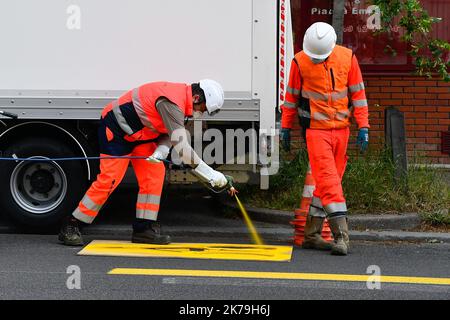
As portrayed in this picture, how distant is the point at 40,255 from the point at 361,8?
228 inches

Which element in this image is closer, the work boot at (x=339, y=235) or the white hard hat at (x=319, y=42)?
the white hard hat at (x=319, y=42)

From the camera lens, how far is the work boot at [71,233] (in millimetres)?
7254

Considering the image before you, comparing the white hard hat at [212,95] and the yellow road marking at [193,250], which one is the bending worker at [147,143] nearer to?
the white hard hat at [212,95]

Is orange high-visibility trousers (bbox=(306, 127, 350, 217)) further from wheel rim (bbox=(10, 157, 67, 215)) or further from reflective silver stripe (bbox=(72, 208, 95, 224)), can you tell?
wheel rim (bbox=(10, 157, 67, 215))

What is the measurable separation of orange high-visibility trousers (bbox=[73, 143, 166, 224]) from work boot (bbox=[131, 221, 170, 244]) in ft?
0.39

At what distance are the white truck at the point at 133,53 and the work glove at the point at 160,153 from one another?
0.56 m

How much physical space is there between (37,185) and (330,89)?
9.55ft

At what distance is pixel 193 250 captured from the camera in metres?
7.14

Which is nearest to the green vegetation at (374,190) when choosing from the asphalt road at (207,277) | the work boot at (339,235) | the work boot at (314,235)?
the asphalt road at (207,277)

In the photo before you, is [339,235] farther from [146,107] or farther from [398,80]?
[398,80]

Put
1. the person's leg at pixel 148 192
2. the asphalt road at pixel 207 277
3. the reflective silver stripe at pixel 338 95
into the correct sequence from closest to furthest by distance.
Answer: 1. the asphalt road at pixel 207 277
2. the reflective silver stripe at pixel 338 95
3. the person's leg at pixel 148 192

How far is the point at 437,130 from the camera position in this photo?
1109 centimetres

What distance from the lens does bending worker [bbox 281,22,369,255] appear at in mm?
6957

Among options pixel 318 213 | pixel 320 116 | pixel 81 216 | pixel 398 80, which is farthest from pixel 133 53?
pixel 398 80
